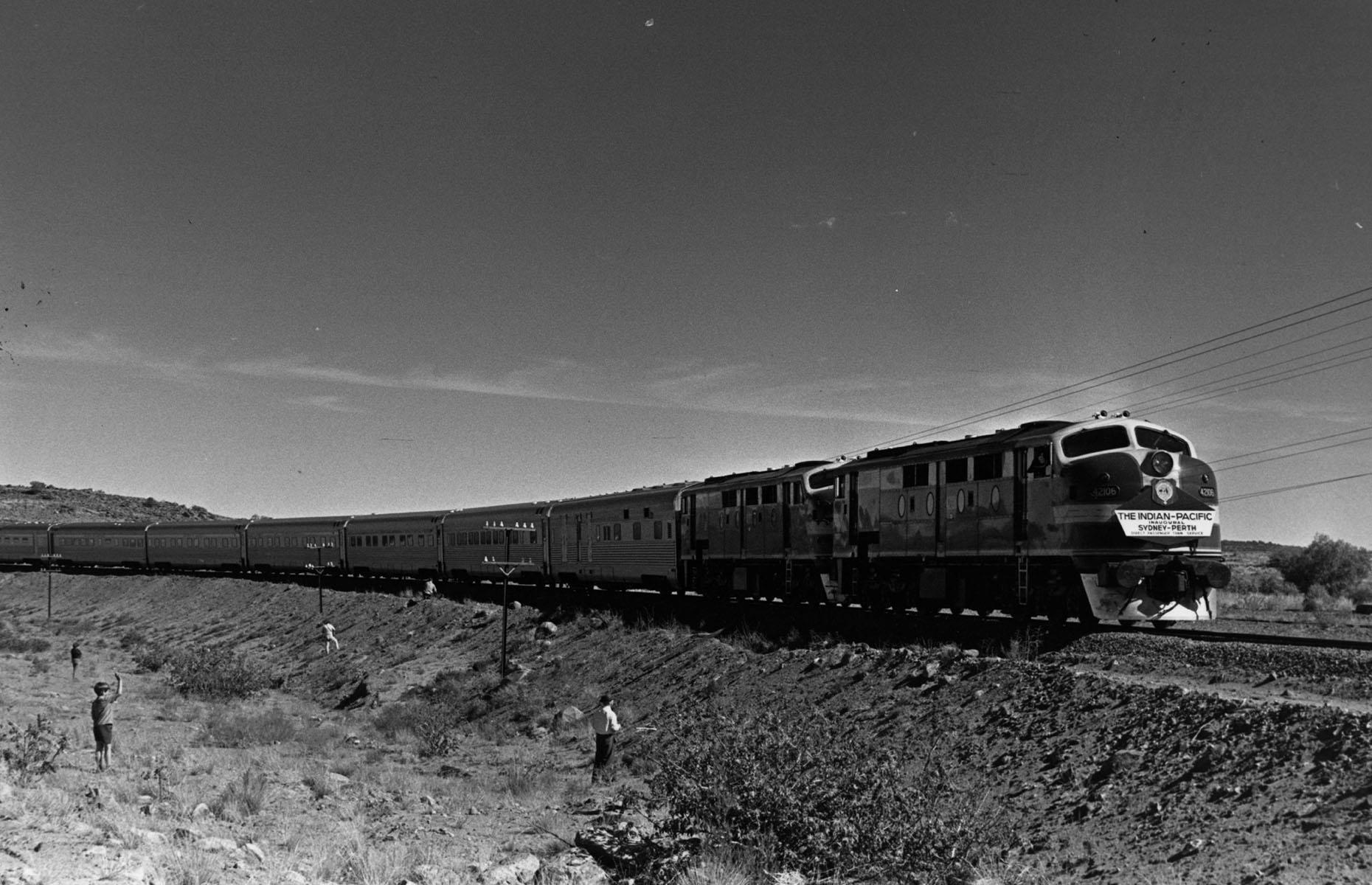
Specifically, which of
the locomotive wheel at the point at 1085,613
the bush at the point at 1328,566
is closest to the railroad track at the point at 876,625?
the locomotive wheel at the point at 1085,613

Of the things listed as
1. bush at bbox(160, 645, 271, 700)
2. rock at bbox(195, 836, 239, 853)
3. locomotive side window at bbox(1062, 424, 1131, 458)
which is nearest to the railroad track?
locomotive side window at bbox(1062, 424, 1131, 458)

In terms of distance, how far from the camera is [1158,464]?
18.1 meters

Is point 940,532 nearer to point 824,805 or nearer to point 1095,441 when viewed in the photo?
point 1095,441

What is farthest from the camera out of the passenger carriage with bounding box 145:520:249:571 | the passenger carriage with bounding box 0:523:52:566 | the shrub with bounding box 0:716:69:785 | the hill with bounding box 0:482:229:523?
the hill with bounding box 0:482:229:523

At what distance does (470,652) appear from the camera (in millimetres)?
35656

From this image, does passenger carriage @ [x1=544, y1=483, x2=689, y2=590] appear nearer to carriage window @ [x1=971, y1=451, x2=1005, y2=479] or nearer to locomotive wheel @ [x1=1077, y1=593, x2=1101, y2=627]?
carriage window @ [x1=971, y1=451, x2=1005, y2=479]

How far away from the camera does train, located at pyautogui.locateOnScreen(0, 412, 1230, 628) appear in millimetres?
17844

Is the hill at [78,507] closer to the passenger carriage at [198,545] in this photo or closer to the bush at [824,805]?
the passenger carriage at [198,545]

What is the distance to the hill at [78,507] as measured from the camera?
413ft

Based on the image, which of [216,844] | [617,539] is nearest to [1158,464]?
[216,844]

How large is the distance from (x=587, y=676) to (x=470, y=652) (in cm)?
843

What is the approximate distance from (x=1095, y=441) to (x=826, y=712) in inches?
272

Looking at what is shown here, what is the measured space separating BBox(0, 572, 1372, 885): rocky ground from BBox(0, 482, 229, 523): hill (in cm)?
10791

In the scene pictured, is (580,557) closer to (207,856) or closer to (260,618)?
(260,618)
